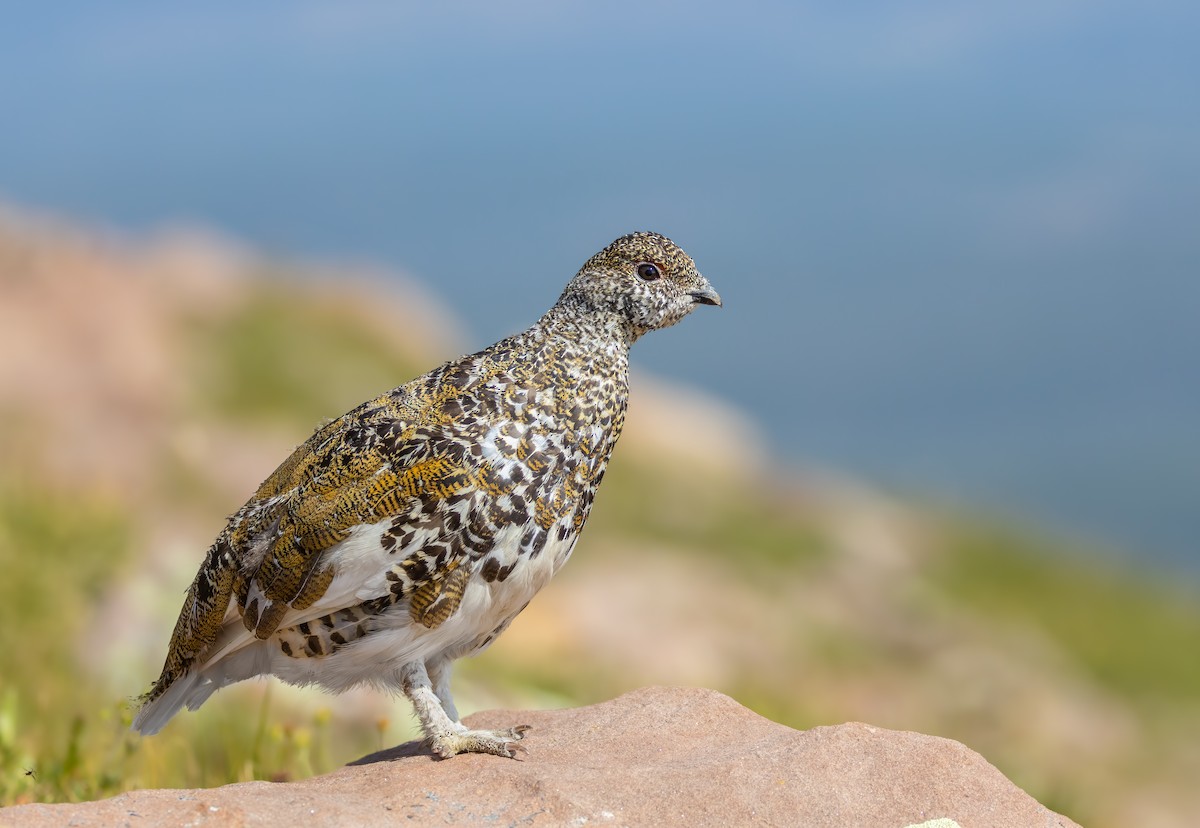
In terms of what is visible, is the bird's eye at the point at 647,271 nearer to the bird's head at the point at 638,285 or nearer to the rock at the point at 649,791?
the bird's head at the point at 638,285

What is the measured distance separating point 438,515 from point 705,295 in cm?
164

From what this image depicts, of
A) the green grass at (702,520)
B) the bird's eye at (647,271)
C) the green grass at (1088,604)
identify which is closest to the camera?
the bird's eye at (647,271)

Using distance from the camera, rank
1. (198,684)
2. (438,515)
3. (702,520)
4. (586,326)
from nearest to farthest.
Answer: (438,515), (586,326), (198,684), (702,520)

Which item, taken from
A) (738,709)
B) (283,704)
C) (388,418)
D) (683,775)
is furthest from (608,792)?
(283,704)

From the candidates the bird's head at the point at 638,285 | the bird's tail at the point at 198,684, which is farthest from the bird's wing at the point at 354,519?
the bird's head at the point at 638,285

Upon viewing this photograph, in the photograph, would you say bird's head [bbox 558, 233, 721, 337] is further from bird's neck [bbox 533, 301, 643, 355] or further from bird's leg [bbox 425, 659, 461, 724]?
bird's leg [bbox 425, 659, 461, 724]

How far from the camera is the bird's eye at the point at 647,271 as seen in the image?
248 inches

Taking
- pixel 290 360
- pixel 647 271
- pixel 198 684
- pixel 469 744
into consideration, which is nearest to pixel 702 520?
pixel 290 360

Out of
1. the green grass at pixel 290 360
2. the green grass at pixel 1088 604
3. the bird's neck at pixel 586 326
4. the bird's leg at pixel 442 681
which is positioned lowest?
the bird's leg at pixel 442 681

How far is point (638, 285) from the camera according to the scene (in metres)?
6.25

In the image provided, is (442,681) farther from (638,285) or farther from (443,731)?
(638,285)

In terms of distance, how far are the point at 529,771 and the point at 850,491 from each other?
4063 cm

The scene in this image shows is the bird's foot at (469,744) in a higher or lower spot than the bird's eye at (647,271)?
lower

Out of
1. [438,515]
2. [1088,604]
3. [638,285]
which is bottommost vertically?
[438,515]
